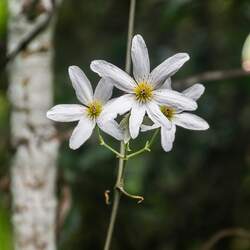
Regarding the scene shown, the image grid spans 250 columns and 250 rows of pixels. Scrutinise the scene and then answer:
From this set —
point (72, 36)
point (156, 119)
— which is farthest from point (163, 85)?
point (72, 36)

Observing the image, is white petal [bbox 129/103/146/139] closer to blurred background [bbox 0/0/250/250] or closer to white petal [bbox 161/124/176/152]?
white petal [bbox 161/124/176/152]

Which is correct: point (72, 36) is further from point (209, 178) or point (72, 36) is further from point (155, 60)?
point (209, 178)

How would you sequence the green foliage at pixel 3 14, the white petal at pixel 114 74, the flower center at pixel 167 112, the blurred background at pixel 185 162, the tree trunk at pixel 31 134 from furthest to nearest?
the blurred background at pixel 185 162 → the green foliage at pixel 3 14 → the tree trunk at pixel 31 134 → the flower center at pixel 167 112 → the white petal at pixel 114 74

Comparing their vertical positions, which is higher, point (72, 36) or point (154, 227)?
point (72, 36)

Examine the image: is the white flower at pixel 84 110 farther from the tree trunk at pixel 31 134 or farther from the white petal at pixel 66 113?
the tree trunk at pixel 31 134

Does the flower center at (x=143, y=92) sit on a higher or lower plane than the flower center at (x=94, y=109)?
higher

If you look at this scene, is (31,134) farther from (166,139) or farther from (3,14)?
(166,139)

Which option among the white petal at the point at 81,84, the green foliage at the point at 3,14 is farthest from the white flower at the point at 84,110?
the green foliage at the point at 3,14
